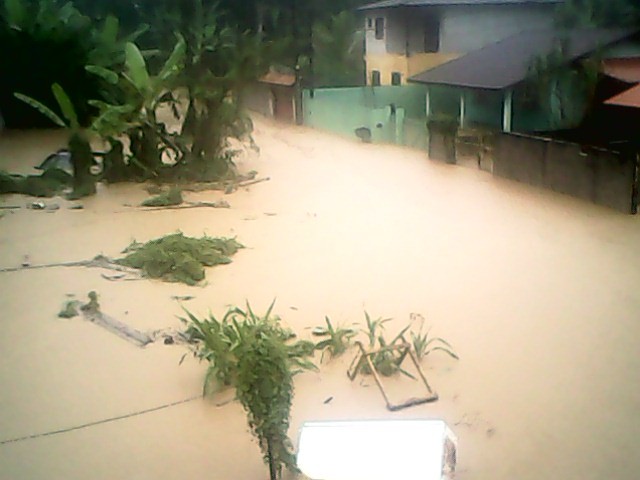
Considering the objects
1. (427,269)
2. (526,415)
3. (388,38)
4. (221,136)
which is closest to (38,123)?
(221,136)

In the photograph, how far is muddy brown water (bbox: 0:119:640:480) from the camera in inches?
80.3

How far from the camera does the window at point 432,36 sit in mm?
2895

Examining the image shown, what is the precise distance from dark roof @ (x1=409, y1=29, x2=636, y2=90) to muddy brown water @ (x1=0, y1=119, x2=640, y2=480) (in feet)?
2.01

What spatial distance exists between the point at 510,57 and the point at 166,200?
7.10 feet

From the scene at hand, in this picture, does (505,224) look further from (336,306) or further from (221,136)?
(221,136)

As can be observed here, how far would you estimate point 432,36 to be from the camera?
294 centimetres

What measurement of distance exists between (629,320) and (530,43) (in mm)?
1085

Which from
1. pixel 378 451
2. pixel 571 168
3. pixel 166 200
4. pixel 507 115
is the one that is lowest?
pixel 378 451

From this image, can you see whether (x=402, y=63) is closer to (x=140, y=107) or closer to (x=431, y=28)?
Answer: (x=431, y=28)

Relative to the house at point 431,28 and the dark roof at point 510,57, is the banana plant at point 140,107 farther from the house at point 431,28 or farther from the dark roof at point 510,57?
the dark roof at point 510,57

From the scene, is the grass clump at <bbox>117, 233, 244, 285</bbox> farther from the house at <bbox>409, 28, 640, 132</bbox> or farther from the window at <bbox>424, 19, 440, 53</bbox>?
the window at <bbox>424, 19, 440, 53</bbox>

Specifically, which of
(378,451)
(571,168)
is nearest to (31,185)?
(571,168)

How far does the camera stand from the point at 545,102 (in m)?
3.02

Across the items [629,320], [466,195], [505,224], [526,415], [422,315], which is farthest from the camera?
A: [466,195]
